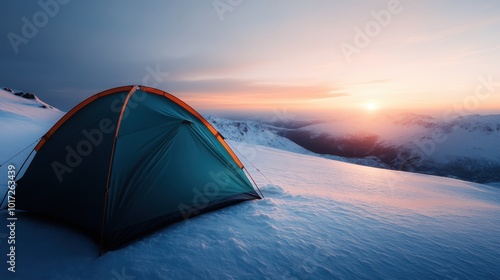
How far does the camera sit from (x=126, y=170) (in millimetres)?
4410

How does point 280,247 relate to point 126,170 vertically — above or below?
below

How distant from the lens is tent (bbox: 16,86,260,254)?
13.6 feet

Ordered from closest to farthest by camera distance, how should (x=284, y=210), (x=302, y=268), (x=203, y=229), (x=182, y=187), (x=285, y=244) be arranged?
(x=302, y=268) → (x=285, y=244) → (x=203, y=229) → (x=182, y=187) → (x=284, y=210)

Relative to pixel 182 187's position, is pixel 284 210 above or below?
below

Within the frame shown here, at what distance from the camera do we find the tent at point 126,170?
4.14m

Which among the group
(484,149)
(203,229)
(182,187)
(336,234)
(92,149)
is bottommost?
(203,229)

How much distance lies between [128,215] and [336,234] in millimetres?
4111

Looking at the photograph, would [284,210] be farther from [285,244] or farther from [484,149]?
[484,149]

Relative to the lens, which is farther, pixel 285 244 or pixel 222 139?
pixel 222 139

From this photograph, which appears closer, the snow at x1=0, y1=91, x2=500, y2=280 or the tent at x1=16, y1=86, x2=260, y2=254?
the snow at x1=0, y1=91, x2=500, y2=280

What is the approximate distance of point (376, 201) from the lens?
702cm

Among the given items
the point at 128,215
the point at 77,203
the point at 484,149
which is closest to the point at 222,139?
the point at 128,215

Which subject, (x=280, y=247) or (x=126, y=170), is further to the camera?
(x=126, y=170)

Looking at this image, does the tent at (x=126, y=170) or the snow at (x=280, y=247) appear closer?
the snow at (x=280, y=247)
